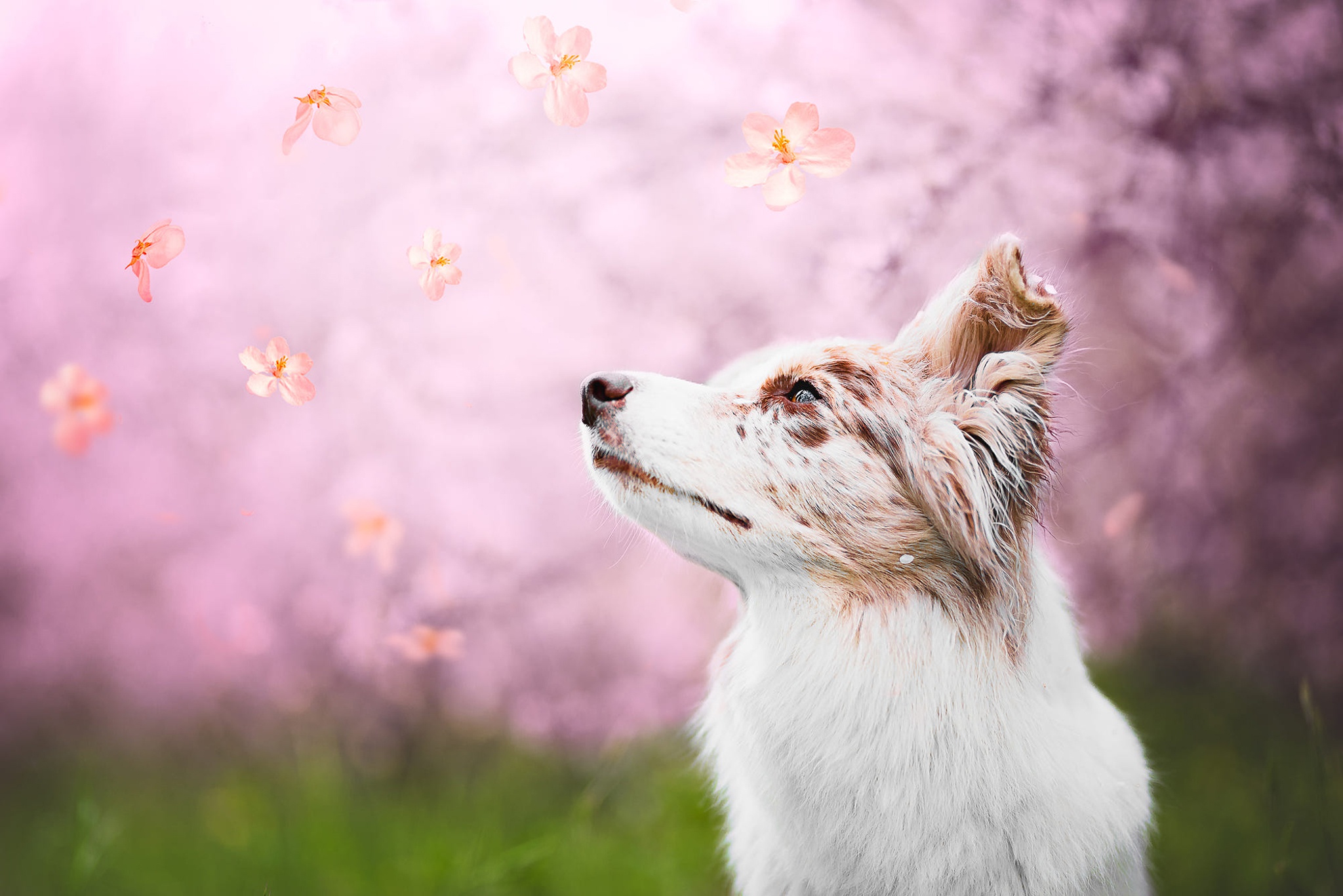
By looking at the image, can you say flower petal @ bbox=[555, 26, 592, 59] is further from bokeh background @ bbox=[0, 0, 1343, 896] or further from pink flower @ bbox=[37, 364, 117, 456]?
pink flower @ bbox=[37, 364, 117, 456]

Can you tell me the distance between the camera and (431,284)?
1603mm

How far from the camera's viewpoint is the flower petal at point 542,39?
5.14ft

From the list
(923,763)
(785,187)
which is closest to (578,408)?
(785,187)

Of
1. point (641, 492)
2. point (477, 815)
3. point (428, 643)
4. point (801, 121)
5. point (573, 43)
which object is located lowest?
point (477, 815)

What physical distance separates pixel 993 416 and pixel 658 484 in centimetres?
51

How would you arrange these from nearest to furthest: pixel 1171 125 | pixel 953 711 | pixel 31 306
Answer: pixel 953 711 < pixel 1171 125 < pixel 31 306

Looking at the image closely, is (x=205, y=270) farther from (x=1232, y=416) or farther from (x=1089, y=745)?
(x=1232, y=416)

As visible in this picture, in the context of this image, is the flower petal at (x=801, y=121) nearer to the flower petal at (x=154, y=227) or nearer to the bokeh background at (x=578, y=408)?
the bokeh background at (x=578, y=408)

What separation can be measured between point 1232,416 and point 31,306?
7.98 ft

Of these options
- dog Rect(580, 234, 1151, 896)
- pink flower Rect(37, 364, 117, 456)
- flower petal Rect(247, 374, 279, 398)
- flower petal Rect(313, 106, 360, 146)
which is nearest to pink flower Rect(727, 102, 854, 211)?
dog Rect(580, 234, 1151, 896)

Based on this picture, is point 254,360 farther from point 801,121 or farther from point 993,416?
point 993,416

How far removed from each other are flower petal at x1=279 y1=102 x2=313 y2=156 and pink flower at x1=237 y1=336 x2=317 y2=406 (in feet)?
1.26

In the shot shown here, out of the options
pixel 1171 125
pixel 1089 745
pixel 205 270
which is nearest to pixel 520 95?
pixel 205 270

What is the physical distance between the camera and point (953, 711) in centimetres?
122
